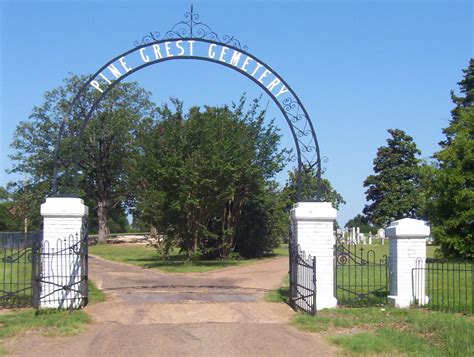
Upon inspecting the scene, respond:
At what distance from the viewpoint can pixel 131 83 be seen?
173 feet

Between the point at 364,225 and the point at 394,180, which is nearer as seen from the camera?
the point at 394,180

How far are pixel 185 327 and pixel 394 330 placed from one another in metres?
3.57

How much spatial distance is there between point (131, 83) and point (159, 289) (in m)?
39.3

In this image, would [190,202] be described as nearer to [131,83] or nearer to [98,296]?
[98,296]

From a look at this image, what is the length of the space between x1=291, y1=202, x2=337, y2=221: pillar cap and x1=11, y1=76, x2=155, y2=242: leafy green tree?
37.5m

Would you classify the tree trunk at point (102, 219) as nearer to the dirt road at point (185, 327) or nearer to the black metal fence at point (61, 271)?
the dirt road at point (185, 327)

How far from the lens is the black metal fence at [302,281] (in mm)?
11523

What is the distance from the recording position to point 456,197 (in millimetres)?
23609

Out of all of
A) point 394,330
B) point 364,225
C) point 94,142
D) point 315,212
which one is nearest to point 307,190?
point 315,212

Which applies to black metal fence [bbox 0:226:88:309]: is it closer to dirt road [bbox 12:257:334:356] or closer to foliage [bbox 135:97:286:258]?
dirt road [bbox 12:257:334:356]

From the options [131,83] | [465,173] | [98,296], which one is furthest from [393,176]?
[98,296]

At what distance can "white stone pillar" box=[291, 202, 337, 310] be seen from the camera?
12219mm

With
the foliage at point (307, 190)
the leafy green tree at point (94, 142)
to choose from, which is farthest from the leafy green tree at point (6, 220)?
the foliage at point (307, 190)

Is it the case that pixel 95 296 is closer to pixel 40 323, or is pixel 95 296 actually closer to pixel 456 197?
pixel 40 323
